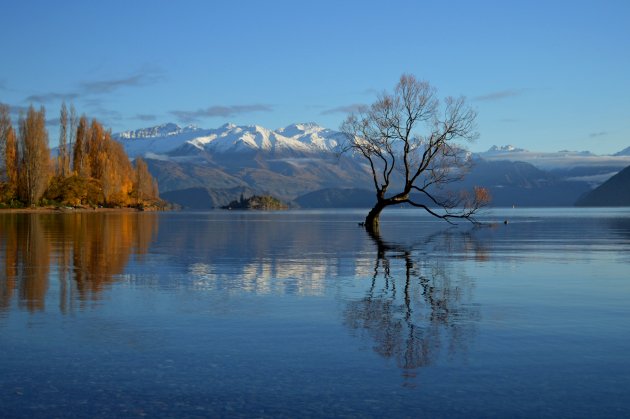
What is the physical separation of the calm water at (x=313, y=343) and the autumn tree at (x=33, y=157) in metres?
114

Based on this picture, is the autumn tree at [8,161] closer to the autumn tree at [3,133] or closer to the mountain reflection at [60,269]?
the autumn tree at [3,133]

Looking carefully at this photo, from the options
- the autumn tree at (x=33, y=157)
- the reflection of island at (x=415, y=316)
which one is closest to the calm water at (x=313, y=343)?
the reflection of island at (x=415, y=316)

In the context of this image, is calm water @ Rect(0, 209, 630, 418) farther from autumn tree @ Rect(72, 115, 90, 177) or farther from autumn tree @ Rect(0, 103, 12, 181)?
autumn tree @ Rect(72, 115, 90, 177)

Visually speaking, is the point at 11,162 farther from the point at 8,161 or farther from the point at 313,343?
the point at 313,343

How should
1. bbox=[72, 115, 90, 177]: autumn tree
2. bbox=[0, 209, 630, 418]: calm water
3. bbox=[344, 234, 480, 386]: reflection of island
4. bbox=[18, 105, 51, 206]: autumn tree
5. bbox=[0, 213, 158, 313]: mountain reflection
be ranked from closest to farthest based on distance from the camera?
bbox=[0, 209, 630, 418]: calm water → bbox=[344, 234, 480, 386]: reflection of island → bbox=[0, 213, 158, 313]: mountain reflection → bbox=[18, 105, 51, 206]: autumn tree → bbox=[72, 115, 90, 177]: autumn tree

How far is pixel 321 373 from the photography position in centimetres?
1044

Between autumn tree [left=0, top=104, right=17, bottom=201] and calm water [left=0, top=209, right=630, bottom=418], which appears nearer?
calm water [left=0, top=209, right=630, bottom=418]

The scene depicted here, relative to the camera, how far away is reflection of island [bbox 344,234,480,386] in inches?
467

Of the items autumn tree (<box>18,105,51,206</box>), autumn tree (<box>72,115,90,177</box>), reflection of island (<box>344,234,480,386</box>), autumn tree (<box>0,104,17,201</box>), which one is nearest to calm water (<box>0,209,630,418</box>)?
reflection of island (<box>344,234,480,386</box>)

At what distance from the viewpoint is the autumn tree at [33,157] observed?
130 meters

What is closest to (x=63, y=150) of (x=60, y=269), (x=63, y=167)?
(x=63, y=167)

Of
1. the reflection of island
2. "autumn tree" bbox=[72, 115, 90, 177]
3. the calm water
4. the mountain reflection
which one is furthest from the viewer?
"autumn tree" bbox=[72, 115, 90, 177]

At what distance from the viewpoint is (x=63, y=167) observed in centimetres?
15400

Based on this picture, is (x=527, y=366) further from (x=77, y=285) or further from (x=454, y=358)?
(x=77, y=285)
